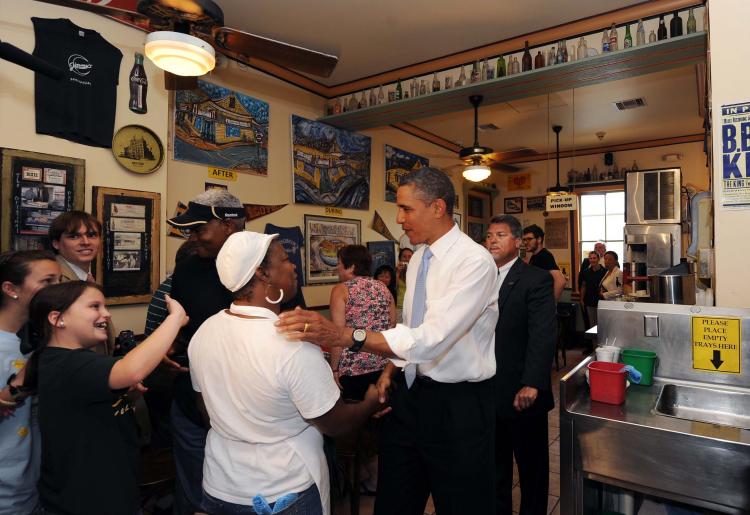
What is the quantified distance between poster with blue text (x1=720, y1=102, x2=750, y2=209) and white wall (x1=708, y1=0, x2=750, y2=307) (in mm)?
22

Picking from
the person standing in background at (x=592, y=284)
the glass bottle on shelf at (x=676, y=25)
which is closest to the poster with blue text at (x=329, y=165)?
the glass bottle on shelf at (x=676, y=25)

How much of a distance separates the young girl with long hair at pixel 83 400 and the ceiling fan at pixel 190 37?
155 centimetres

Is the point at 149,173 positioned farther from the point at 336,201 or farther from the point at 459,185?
the point at 459,185

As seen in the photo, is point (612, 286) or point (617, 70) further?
point (612, 286)

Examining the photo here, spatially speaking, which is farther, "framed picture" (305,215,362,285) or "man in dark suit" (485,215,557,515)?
"framed picture" (305,215,362,285)

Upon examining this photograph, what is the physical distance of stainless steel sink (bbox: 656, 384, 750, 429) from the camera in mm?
1901

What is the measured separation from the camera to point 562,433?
1.77 m

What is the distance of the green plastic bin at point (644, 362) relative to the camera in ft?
6.99

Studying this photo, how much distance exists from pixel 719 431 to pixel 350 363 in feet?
7.07

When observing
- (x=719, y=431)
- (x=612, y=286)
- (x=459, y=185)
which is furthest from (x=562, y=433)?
(x=459, y=185)

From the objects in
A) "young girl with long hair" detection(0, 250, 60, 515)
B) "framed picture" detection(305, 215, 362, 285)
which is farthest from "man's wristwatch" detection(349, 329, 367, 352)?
"framed picture" detection(305, 215, 362, 285)

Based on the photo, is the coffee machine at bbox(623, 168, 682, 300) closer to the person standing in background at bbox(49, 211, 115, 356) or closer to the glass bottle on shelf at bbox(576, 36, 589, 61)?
the glass bottle on shelf at bbox(576, 36, 589, 61)

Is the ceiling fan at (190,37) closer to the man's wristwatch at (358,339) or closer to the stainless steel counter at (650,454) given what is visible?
the man's wristwatch at (358,339)

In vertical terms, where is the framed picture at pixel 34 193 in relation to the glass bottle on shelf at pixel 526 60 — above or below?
below
